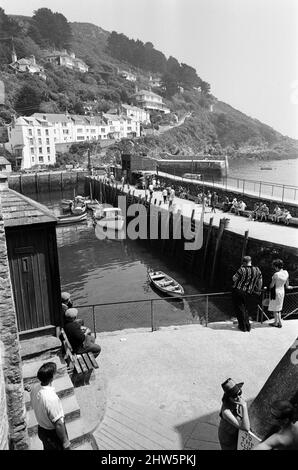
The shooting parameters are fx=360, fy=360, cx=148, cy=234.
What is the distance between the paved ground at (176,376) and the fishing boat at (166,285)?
363 inches

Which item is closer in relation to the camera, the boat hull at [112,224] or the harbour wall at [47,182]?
the boat hull at [112,224]

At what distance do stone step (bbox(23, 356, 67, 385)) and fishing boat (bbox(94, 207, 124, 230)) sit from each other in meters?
27.9

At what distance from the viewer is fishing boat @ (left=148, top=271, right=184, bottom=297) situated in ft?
61.2

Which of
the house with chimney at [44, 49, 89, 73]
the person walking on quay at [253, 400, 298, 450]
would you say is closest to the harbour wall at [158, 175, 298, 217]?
the person walking on quay at [253, 400, 298, 450]

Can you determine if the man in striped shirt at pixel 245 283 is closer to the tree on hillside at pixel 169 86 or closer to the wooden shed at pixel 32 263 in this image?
the wooden shed at pixel 32 263

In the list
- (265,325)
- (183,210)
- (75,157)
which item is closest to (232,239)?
(183,210)

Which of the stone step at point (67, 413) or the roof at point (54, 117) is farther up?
the roof at point (54, 117)

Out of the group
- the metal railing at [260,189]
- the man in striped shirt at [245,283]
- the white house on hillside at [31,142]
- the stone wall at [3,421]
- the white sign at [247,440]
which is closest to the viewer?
the stone wall at [3,421]

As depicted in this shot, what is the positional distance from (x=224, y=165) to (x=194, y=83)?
445 ft

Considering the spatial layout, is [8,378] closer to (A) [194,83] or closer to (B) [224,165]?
(B) [224,165]

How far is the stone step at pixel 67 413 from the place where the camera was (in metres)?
5.18

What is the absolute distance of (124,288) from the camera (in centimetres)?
2122

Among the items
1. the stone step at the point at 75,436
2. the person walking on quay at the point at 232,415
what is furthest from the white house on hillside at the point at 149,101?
the person walking on quay at the point at 232,415

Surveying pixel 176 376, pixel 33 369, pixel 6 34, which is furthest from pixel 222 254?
pixel 6 34
